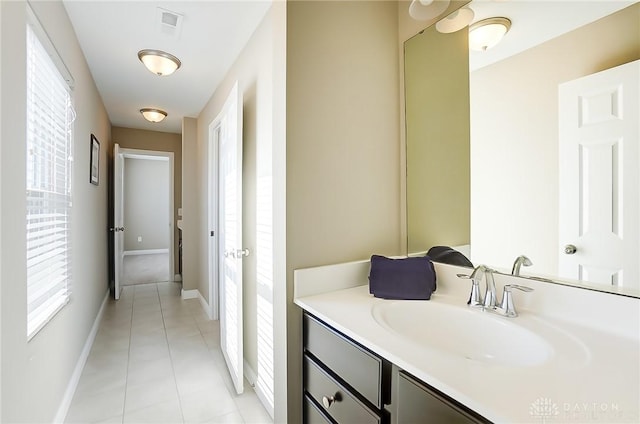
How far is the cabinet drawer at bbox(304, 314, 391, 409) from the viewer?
891 mm

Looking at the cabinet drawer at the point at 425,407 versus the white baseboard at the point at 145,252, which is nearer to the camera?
the cabinet drawer at the point at 425,407

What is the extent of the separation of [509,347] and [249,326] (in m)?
1.71

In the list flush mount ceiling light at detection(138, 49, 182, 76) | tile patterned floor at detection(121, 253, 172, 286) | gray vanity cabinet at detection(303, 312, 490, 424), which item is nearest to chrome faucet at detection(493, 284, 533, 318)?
gray vanity cabinet at detection(303, 312, 490, 424)

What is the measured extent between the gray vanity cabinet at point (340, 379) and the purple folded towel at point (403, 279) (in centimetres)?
32

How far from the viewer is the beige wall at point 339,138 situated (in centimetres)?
134

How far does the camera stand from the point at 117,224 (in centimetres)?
398

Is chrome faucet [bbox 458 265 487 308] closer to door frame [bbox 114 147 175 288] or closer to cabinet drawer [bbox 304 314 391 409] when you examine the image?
cabinet drawer [bbox 304 314 391 409]

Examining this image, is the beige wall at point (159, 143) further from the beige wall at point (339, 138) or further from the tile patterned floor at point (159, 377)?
the beige wall at point (339, 138)

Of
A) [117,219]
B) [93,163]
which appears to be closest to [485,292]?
[93,163]

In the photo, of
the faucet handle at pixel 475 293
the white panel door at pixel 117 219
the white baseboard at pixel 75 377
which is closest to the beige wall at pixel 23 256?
the white baseboard at pixel 75 377

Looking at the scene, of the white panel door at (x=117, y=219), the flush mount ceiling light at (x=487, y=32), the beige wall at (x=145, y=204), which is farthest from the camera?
the beige wall at (x=145, y=204)

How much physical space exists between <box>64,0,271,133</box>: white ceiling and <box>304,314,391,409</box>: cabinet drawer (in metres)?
1.88

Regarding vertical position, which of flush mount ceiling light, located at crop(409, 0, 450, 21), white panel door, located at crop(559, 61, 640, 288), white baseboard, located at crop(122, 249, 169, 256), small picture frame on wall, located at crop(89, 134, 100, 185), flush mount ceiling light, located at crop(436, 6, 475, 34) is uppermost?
flush mount ceiling light, located at crop(409, 0, 450, 21)

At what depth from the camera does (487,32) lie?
1.31 m
